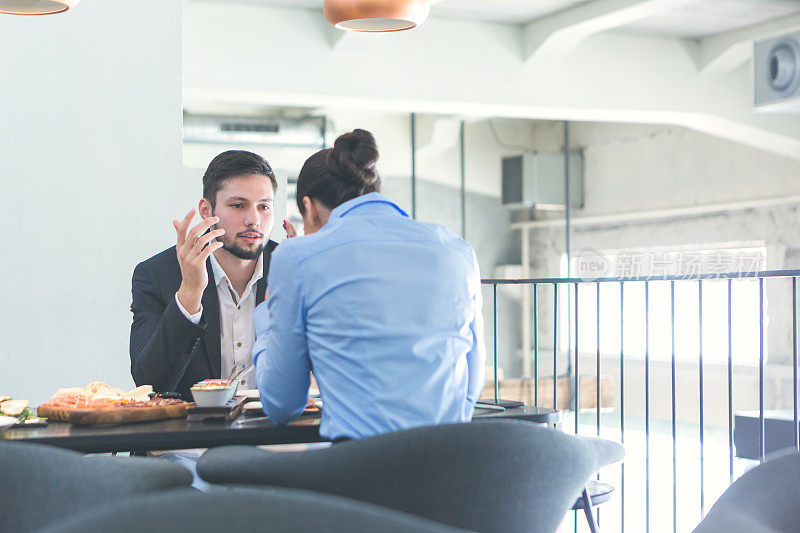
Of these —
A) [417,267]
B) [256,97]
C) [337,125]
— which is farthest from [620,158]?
[417,267]

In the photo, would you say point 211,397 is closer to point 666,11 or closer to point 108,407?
point 108,407

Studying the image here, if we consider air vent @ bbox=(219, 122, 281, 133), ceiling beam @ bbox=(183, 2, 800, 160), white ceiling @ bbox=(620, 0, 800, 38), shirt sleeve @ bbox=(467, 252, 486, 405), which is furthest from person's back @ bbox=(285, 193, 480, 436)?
air vent @ bbox=(219, 122, 281, 133)

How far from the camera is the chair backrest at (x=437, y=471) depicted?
1.07 m

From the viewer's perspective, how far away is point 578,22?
661 cm

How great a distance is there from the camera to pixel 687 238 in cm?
970

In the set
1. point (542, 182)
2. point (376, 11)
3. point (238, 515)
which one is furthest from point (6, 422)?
point (542, 182)

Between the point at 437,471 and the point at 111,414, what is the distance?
2.70 ft

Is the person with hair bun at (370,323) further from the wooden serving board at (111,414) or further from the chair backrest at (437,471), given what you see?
the chair backrest at (437,471)

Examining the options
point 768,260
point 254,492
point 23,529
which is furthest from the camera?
point 768,260

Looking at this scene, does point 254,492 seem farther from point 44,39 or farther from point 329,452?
point 44,39

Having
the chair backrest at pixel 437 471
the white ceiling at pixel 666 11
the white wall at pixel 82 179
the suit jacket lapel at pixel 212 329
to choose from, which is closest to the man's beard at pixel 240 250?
the suit jacket lapel at pixel 212 329

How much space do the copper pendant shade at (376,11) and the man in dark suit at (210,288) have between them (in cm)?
48

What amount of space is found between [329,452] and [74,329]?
2491 millimetres

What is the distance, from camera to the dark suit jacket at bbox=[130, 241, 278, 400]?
206cm
